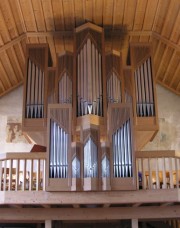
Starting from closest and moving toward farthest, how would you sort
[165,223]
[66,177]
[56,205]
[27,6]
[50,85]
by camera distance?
[66,177], [56,205], [27,6], [50,85], [165,223]

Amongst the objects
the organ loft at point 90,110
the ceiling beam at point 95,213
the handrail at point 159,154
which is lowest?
the ceiling beam at point 95,213

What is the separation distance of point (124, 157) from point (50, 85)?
165 inches

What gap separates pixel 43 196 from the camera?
34.3 feet

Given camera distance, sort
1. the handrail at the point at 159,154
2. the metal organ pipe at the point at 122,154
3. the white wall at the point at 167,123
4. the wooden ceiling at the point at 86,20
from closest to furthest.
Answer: the metal organ pipe at the point at 122,154
the handrail at the point at 159,154
the wooden ceiling at the point at 86,20
the white wall at the point at 167,123

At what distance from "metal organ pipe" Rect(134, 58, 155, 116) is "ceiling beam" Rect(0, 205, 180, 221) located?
298cm

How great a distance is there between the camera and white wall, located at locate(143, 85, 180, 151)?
1684 cm

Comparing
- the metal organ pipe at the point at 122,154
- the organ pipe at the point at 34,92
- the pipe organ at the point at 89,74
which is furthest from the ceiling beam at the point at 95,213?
the organ pipe at the point at 34,92

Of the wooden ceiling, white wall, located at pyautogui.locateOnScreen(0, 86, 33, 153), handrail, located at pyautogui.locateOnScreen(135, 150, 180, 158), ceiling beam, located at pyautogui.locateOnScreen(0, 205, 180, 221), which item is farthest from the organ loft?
white wall, located at pyautogui.locateOnScreen(0, 86, 33, 153)

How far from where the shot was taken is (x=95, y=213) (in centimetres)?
1137

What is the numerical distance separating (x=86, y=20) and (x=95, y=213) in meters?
5.91

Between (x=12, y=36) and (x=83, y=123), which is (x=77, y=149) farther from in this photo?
(x=12, y=36)

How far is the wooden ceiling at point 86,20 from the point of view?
1257cm

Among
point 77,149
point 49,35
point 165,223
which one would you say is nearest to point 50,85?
point 49,35

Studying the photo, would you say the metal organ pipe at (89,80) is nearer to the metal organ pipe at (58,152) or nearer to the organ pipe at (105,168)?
the metal organ pipe at (58,152)
